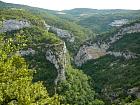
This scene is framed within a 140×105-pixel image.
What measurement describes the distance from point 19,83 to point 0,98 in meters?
4.35

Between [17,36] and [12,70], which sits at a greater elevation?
[17,36]

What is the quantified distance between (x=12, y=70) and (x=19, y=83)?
205cm

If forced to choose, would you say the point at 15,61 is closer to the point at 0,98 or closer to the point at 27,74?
the point at 27,74

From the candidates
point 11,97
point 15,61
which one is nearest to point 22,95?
point 11,97

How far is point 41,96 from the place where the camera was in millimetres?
58156

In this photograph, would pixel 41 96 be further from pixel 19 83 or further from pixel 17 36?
pixel 17 36

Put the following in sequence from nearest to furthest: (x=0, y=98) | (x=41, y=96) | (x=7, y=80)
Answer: (x=0, y=98) → (x=7, y=80) → (x=41, y=96)

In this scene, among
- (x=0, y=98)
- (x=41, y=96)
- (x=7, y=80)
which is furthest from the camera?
(x=41, y=96)

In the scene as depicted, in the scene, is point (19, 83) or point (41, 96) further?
point (41, 96)

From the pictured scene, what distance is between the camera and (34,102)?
186 feet

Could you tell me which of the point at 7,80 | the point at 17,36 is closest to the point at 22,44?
the point at 17,36

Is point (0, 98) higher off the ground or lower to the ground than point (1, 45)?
lower

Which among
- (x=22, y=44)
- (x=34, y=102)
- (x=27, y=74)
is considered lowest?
(x=34, y=102)

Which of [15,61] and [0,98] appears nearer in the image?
[0,98]
